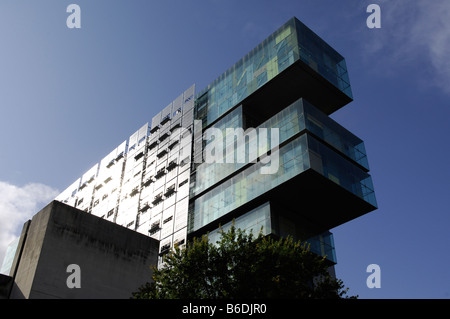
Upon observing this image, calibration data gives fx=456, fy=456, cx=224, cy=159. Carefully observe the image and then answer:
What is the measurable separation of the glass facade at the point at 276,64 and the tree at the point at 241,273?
29.3m

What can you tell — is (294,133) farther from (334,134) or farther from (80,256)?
(80,256)

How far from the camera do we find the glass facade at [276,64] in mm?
49281

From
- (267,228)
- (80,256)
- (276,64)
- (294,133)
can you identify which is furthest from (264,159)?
(80,256)

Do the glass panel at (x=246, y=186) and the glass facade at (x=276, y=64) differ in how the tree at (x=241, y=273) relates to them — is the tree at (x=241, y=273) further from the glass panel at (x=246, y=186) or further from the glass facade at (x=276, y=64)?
the glass facade at (x=276, y=64)

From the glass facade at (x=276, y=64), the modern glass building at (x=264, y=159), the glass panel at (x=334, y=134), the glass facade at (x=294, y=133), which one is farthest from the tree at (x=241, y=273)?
the glass facade at (x=276, y=64)

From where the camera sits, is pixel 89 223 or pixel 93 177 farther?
pixel 93 177

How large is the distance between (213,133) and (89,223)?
83.8 feet

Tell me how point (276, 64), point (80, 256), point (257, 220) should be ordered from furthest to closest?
point (276, 64), point (257, 220), point (80, 256)

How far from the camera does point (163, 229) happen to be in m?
53.3

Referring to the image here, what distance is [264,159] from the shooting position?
45.6m

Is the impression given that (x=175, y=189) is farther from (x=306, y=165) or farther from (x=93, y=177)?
(x=93, y=177)

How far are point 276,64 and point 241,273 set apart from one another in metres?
32.7

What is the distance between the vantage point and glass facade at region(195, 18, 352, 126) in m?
49.3
